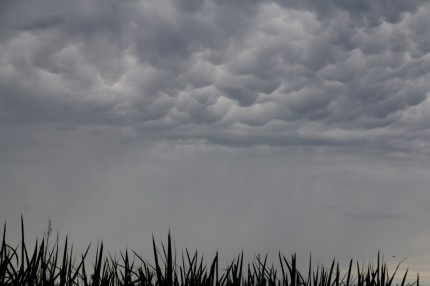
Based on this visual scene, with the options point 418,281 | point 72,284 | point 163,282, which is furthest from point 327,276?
point 72,284

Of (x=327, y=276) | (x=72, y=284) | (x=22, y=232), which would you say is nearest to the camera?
(x=22, y=232)

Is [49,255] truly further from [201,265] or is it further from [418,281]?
[418,281]

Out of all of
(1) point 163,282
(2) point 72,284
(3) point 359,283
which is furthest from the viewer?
(3) point 359,283

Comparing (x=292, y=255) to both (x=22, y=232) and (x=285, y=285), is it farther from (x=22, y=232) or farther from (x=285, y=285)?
(x=22, y=232)

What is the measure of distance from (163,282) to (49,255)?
4.23 feet

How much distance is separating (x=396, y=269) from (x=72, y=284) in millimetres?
3299

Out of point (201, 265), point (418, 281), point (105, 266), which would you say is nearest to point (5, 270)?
point (105, 266)

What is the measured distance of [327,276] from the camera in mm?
6281

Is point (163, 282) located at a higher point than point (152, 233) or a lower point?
lower

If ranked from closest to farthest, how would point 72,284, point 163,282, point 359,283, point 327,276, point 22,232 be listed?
point 22,232 < point 163,282 < point 72,284 < point 359,283 < point 327,276

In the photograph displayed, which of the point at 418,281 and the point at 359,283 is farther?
the point at 418,281

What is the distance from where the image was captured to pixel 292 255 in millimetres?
6062

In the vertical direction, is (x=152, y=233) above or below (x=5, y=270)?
above

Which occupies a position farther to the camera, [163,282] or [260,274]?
[260,274]
